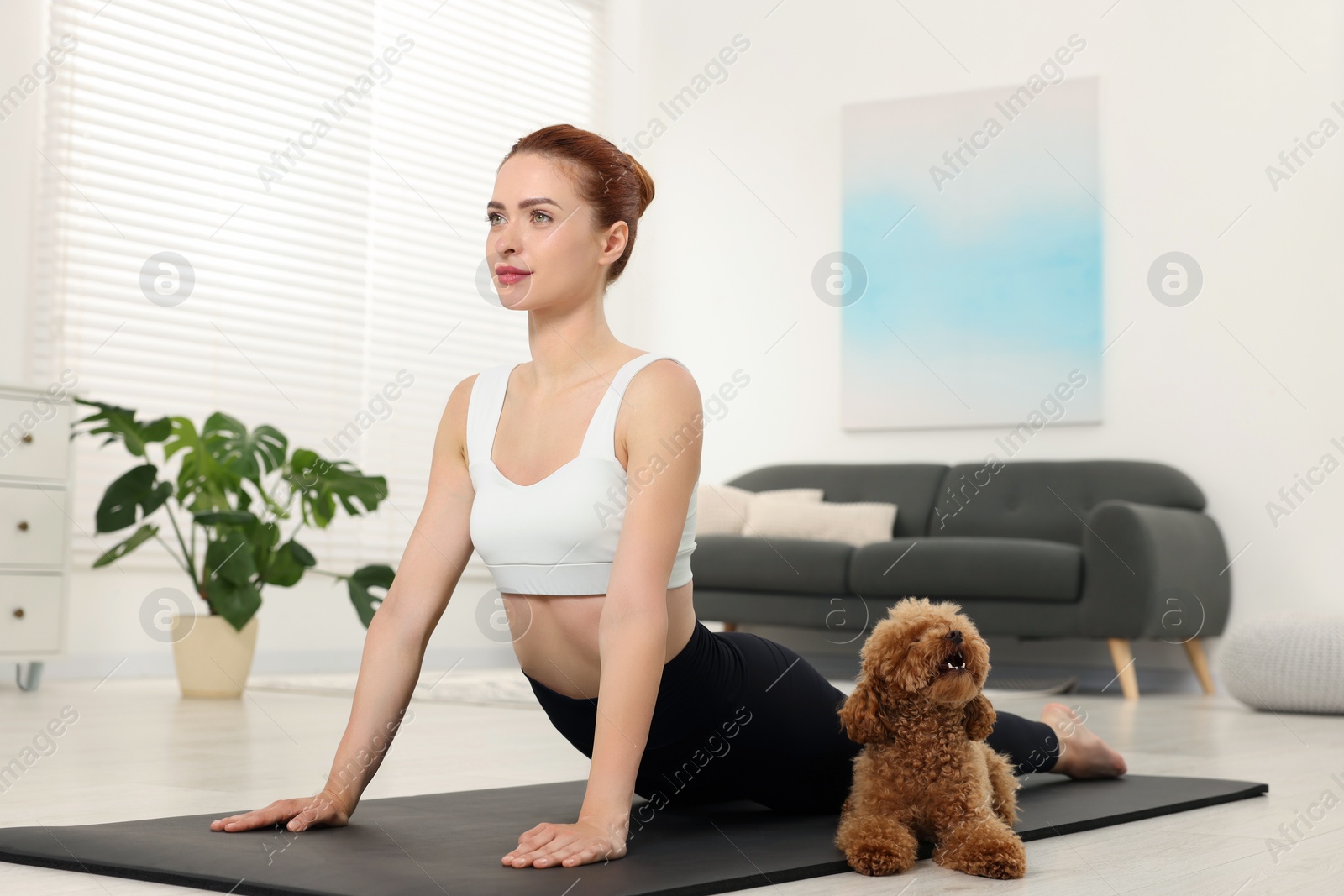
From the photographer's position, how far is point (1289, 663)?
4457 mm

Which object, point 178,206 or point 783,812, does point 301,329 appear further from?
point 783,812

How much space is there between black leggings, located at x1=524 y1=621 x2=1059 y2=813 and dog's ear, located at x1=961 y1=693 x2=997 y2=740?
0.27m

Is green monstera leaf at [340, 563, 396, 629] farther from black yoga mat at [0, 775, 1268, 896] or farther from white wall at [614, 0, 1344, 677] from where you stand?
white wall at [614, 0, 1344, 677]

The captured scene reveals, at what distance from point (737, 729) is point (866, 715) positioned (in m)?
0.23

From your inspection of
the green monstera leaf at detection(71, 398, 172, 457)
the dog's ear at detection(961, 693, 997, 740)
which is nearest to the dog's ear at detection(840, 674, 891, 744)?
the dog's ear at detection(961, 693, 997, 740)

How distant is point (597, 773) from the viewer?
61.6 inches

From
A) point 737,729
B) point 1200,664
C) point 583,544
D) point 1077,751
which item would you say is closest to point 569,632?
point 583,544

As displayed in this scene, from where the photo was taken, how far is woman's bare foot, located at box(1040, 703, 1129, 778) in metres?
2.46

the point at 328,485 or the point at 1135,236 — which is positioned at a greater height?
the point at 1135,236

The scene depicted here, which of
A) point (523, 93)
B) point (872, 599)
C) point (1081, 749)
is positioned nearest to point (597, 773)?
point (1081, 749)

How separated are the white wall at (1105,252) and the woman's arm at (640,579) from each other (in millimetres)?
3746

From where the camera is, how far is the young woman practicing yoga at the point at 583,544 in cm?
162

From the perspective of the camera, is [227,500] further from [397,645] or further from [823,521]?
[397,645]

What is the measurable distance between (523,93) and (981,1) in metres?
2.18
